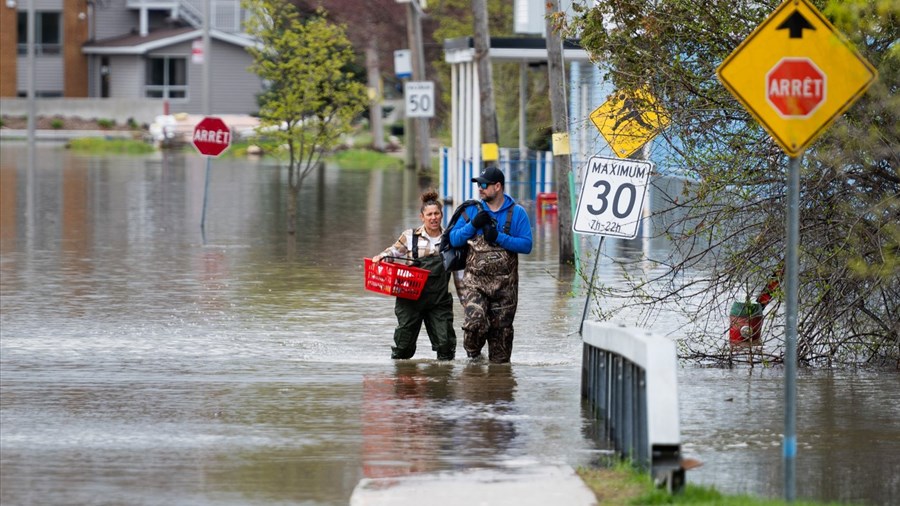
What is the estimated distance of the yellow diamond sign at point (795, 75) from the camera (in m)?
7.24

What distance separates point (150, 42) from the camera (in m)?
72.8

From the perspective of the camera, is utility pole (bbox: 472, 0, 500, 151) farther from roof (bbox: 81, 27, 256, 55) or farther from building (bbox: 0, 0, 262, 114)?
roof (bbox: 81, 27, 256, 55)

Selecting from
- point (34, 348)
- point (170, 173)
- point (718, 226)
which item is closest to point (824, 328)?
point (718, 226)

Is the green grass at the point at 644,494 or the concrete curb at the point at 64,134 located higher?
the concrete curb at the point at 64,134

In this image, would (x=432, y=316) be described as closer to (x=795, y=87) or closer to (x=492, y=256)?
(x=492, y=256)

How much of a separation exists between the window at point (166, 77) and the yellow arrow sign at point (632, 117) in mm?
62866

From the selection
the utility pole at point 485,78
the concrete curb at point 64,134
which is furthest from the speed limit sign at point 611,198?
the concrete curb at point 64,134

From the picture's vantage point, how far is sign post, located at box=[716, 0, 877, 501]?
285 inches

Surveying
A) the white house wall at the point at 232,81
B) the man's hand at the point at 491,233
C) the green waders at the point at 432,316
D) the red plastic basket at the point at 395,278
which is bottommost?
the green waders at the point at 432,316

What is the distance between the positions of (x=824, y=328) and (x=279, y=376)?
4.11 metres

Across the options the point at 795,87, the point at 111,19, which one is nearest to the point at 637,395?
the point at 795,87

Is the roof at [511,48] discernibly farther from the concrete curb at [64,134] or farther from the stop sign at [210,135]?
the concrete curb at [64,134]

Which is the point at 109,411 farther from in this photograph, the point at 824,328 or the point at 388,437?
the point at 824,328

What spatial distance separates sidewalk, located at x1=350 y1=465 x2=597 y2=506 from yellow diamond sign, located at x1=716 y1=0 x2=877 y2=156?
1.95m
